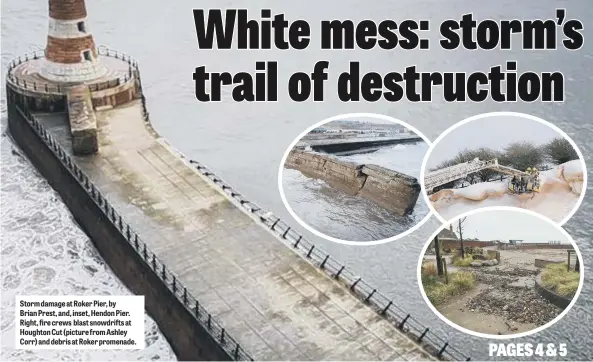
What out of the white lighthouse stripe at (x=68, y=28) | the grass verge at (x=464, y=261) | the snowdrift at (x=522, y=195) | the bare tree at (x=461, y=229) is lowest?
the grass verge at (x=464, y=261)

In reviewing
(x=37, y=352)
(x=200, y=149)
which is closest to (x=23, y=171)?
(x=200, y=149)

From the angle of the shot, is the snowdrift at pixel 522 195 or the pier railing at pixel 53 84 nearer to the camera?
the snowdrift at pixel 522 195

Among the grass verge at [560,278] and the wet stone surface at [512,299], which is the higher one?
the grass verge at [560,278]

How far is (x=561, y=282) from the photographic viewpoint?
1641cm

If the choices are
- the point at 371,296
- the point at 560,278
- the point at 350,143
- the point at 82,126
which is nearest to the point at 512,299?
the point at 560,278

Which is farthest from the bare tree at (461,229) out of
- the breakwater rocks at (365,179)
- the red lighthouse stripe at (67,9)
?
the red lighthouse stripe at (67,9)

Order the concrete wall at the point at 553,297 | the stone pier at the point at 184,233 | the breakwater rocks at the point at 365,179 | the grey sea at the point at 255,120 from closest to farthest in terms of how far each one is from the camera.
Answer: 1. the stone pier at the point at 184,233
2. the concrete wall at the point at 553,297
3. the breakwater rocks at the point at 365,179
4. the grey sea at the point at 255,120

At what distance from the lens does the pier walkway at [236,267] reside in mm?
15039

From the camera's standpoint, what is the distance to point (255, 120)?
88.2ft

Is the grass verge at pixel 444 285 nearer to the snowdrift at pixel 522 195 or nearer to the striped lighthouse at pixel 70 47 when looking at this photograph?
the snowdrift at pixel 522 195

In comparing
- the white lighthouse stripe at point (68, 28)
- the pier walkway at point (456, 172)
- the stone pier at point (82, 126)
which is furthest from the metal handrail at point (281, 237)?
the white lighthouse stripe at point (68, 28)

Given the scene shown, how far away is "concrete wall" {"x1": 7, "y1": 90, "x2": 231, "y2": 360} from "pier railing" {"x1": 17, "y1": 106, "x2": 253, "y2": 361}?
8cm

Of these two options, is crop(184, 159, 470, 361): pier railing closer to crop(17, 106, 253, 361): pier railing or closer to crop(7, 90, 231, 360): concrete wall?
crop(17, 106, 253, 361): pier railing

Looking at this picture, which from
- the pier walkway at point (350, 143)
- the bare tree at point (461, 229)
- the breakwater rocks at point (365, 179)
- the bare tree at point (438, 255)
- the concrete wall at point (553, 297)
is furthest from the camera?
the breakwater rocks at point (365, 179)
